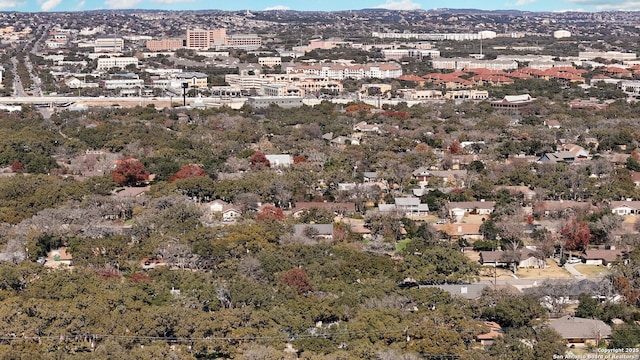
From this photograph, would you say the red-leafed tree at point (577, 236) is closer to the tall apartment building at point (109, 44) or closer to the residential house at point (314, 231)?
the residential house at point (314, 231)

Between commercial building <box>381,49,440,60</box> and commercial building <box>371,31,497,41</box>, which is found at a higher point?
commercial building <box>371,31,497,41</box>

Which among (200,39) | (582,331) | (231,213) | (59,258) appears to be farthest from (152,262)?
(200,39)

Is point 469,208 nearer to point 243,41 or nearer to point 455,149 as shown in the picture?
point 455,149

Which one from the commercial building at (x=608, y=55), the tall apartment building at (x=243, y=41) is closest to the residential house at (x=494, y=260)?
the commercial building at (x=608, y=55)

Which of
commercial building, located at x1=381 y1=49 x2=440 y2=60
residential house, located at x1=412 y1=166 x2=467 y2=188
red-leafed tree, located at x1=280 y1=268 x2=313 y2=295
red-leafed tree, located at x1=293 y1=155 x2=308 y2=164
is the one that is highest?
commercial building, located at x1=381 y1=49 x2=440 y2=60

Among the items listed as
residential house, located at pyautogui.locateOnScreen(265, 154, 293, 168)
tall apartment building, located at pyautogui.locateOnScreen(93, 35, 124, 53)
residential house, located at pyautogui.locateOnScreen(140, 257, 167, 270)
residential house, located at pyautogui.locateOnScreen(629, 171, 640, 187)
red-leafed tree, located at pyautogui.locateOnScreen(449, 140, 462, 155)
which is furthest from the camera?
tall apartment building, located at pyautogui.locateOnScreen(93, 35, 124, 53)

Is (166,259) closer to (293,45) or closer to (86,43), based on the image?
(293,45)

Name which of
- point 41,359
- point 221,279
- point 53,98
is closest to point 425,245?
point 221,279

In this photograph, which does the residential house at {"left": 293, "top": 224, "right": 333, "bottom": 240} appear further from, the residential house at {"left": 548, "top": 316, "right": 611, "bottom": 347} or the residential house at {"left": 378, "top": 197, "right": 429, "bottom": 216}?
the residential house at {"left": 548, "top": 316, "right": 611, "bottom": 347}

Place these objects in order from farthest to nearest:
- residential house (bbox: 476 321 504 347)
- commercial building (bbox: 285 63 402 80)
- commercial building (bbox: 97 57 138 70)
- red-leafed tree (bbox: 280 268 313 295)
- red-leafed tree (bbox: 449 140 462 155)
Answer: commercial building (bbox: 97 57 138 70), commercial building (bbox: 285 63 402 80), red-leafed tree (bbox: 449 140 462 155), red-leafed tree (bbox: 280 268 313 295), residential house (bbox: 476 321 504 347)

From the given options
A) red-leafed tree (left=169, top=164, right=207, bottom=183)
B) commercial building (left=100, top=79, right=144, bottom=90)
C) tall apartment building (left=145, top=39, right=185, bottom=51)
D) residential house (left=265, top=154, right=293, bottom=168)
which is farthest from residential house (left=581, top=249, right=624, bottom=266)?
tall apartment building (left=145, top=39, right=185, bottom=51)
